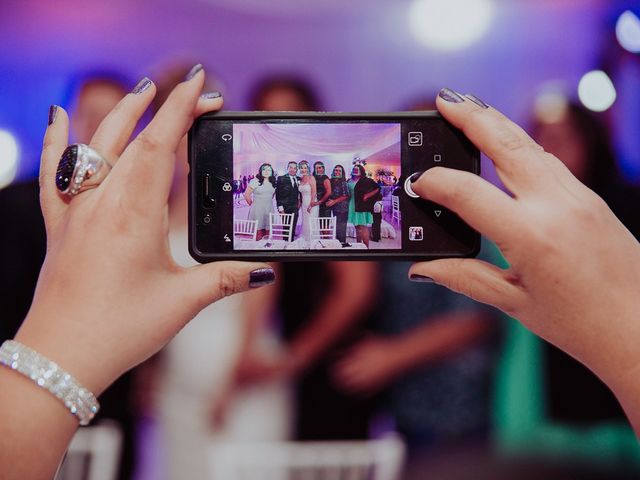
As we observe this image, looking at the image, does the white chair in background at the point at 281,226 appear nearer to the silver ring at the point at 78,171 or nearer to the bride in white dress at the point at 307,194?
the bride in white dress at the point at 307,194

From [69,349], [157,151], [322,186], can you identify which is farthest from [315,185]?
[69,349]

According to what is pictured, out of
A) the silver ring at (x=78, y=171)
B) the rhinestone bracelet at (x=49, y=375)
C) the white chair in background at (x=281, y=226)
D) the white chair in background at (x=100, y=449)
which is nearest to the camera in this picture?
the rhinestone bracelet at (x=49, y=375)

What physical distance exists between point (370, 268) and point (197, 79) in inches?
42.5

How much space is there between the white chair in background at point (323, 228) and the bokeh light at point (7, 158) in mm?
1241

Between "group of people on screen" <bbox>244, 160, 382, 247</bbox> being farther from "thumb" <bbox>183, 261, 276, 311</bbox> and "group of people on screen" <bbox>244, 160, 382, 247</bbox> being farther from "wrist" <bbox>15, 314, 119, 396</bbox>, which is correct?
"wrist" <bbox>15, 314, 119, 396</bbox>

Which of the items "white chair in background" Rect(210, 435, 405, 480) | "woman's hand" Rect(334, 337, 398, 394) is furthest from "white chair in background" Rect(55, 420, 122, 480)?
"woman's hand" Rect(334, 337, 398, 394)

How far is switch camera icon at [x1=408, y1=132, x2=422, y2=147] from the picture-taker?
0.79 meters

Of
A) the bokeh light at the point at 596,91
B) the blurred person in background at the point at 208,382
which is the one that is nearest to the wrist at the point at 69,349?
the blurred person in background at the point at 208,382

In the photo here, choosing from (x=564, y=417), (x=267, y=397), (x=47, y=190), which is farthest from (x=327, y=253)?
(x=564, y=417)

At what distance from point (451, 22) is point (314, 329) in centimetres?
99

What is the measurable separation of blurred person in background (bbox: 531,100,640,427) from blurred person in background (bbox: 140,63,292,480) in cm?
81

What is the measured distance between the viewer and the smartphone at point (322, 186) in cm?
77

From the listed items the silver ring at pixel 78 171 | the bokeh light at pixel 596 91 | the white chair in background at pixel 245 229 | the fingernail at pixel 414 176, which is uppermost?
the bokeh light at pixel 596 91

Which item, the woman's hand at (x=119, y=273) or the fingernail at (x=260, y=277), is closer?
the woman's hand at (x=119, y=273)
